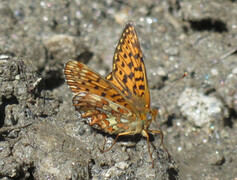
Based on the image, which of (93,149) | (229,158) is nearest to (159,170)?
(93,149)

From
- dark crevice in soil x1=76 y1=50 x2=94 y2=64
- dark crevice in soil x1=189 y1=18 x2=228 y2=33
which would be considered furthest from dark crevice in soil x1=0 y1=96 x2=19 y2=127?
dark crevice in soil x1=189 y1=18 x2=228 y2=33

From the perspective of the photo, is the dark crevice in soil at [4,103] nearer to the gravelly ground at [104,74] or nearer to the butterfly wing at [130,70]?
the gravelly ground at [104,74]

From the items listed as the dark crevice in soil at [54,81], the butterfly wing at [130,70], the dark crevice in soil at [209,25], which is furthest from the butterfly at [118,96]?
the dark crevice in soil at [209,25]

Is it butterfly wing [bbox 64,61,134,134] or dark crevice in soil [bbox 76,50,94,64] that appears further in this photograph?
dark crevice in soil [bbox 76,50,94,64]

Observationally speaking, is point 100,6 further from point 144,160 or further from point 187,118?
point 144,160

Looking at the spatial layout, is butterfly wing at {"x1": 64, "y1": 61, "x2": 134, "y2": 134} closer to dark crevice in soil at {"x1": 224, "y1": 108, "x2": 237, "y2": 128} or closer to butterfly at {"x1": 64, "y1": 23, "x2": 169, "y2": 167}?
butterfly at {"x1": 64, "y1": 23, "x2": 169, "y2": 167}
